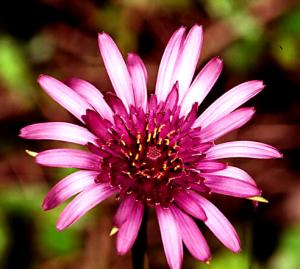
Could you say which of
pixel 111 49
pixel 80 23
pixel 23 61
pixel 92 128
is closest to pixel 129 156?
pixel 92 128

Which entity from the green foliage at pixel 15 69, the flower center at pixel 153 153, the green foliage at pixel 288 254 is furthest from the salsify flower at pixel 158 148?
the green foliage at pixel 15 69

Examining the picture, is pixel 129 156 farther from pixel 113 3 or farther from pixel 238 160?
pixel 113 3

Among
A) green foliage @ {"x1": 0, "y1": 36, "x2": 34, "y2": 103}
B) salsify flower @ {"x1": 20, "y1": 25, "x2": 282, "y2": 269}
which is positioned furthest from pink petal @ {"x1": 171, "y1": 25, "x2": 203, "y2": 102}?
green foliage @ {"x1": 0, "y1": 36, "x2": 34, "y2": 103}

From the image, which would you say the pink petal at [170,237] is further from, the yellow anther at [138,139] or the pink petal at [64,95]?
the pink petal at [64,95]

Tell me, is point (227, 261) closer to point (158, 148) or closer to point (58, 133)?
→ point (158, 148)

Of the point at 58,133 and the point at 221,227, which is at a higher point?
the point at 58,133

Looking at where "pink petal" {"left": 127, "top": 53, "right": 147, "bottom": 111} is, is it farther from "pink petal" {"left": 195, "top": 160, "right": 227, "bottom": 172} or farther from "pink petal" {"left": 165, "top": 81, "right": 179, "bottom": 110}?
"pink petal" {"left": 195, "top": 160, "right": 227, "bottom": 172}

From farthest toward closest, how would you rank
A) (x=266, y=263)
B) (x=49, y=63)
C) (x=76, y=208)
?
(x=49, y=63) → (x=266, y=263) → (x=76, y=208)

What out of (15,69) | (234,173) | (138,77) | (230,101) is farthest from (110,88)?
(234,173)
